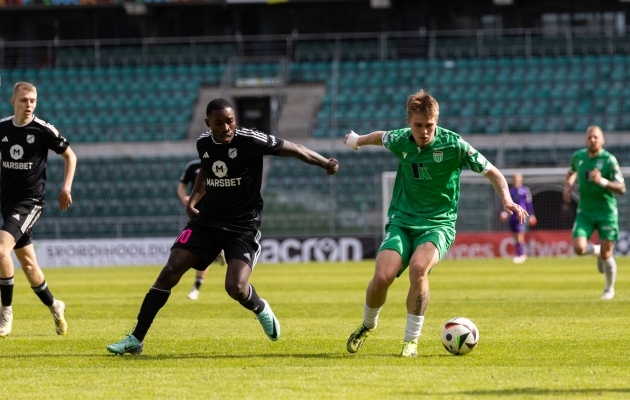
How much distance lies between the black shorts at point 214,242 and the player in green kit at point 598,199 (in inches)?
280

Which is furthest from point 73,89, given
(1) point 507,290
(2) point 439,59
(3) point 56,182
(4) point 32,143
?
(4) point 32,143

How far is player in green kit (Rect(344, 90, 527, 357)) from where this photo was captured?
838 cm

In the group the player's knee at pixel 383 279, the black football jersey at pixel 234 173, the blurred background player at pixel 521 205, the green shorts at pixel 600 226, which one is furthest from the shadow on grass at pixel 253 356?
the blurred background player at pixel 521 205

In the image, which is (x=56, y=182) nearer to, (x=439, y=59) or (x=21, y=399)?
(x=439, y=59)

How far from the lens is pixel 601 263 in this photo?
15.0 m

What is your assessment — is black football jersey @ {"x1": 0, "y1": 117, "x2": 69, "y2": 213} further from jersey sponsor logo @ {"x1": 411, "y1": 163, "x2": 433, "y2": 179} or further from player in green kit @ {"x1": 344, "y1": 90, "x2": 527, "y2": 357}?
jersey sponsor logo @ {"x1": 411, "y1": 163, "x2": 433, "y2": 179}

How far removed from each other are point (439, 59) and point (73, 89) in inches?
533

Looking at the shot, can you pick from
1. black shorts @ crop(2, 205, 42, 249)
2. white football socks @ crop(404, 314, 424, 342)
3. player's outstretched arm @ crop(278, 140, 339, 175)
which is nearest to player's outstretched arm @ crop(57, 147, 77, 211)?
black shorts @ crop(2, 205, 42, 249)

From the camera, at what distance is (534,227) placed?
103 ft

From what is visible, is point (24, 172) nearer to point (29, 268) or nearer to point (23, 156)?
point (23, 156)

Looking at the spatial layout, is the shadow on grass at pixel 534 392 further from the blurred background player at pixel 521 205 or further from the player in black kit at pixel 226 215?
the blurred background player at pixel 521 205

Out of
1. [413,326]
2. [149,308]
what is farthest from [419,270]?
[149,308]

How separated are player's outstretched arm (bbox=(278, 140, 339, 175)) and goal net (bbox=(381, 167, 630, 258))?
21.2m

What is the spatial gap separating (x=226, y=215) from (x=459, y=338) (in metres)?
2.20
